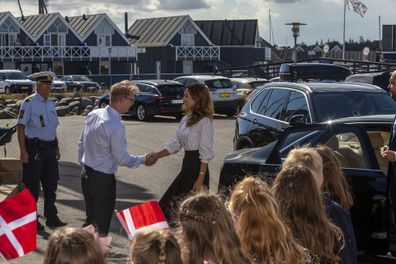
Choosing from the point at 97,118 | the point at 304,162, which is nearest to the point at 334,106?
the point at 97,118

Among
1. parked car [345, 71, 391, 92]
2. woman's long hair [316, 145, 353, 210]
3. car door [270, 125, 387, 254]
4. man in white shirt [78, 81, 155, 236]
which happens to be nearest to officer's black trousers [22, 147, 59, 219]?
man in white shirt [78, 81, 155, 236]

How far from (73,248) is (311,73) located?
15.7 meters

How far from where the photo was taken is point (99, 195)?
7145mm

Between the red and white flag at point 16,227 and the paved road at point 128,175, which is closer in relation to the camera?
the red and white flag at point 16,227

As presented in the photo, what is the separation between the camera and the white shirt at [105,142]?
700 centimetres

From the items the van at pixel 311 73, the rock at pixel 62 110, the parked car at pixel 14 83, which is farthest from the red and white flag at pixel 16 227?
the parked car at pixel 14 83

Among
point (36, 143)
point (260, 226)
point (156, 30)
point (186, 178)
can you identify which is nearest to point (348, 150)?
point (186, 178)

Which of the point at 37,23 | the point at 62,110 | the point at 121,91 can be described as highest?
the point at 37,23

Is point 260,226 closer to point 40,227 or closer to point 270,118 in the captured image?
point 40,227

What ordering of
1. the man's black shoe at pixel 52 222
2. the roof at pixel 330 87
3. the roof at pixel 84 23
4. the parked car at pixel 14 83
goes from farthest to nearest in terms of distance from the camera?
the roof at pixel 84 23 → the parked car at pixel 14 83 → the roof at pixel 330 87 → the man's black shoe at pixel 52 222

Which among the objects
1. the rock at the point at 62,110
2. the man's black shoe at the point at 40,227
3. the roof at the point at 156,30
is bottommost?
the man's black shoe at the point at 40,227

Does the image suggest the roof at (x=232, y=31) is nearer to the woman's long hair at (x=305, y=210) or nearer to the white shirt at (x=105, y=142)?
the white shirt at (x=105, y=142)

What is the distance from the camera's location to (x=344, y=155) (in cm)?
719

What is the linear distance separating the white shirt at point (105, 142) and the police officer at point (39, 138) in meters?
2.20
